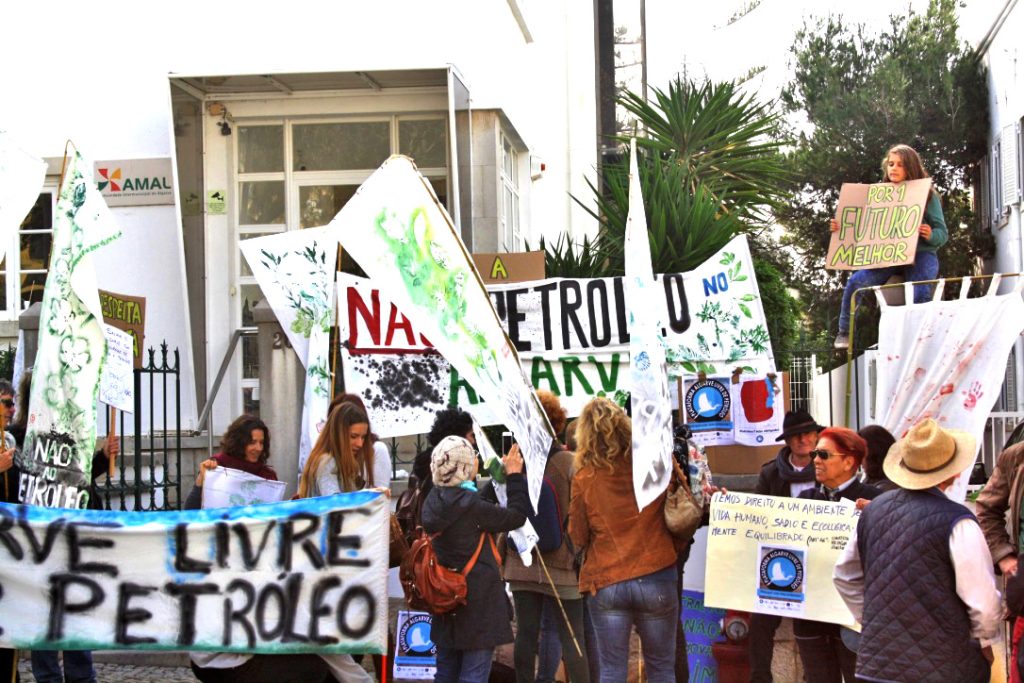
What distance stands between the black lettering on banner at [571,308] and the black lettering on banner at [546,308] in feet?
0.26

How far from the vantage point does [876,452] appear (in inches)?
286

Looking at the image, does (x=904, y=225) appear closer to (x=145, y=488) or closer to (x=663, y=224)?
(x=663, y=224)

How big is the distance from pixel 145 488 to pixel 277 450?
121cm

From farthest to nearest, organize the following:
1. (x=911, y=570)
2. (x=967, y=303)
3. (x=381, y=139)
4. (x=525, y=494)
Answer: (x=381, y=139) → (x=967, y=303) → (x=525, y=494) → (x=911, y=570)

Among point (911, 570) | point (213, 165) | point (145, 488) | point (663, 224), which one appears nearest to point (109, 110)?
point (213, 165)

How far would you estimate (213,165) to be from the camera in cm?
1391

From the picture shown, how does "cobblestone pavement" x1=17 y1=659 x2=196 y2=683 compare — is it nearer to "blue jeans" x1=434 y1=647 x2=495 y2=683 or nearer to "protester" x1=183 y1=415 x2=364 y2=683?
"protester" x1=183 y1=415 x2=364 y2=683

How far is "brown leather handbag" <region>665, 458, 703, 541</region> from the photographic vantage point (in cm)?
674

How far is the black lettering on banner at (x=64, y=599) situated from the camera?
6734 mm

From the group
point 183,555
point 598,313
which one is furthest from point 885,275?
point 183,555

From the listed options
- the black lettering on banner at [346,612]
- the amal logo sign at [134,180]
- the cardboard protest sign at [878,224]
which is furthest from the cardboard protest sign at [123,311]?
the cardboard protest sign at [878,224]

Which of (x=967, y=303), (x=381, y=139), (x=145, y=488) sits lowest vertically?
(x=145, y=488)

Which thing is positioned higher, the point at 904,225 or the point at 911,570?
the point at 904,225

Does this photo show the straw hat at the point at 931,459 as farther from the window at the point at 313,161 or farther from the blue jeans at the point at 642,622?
the window at the point at 313,161
